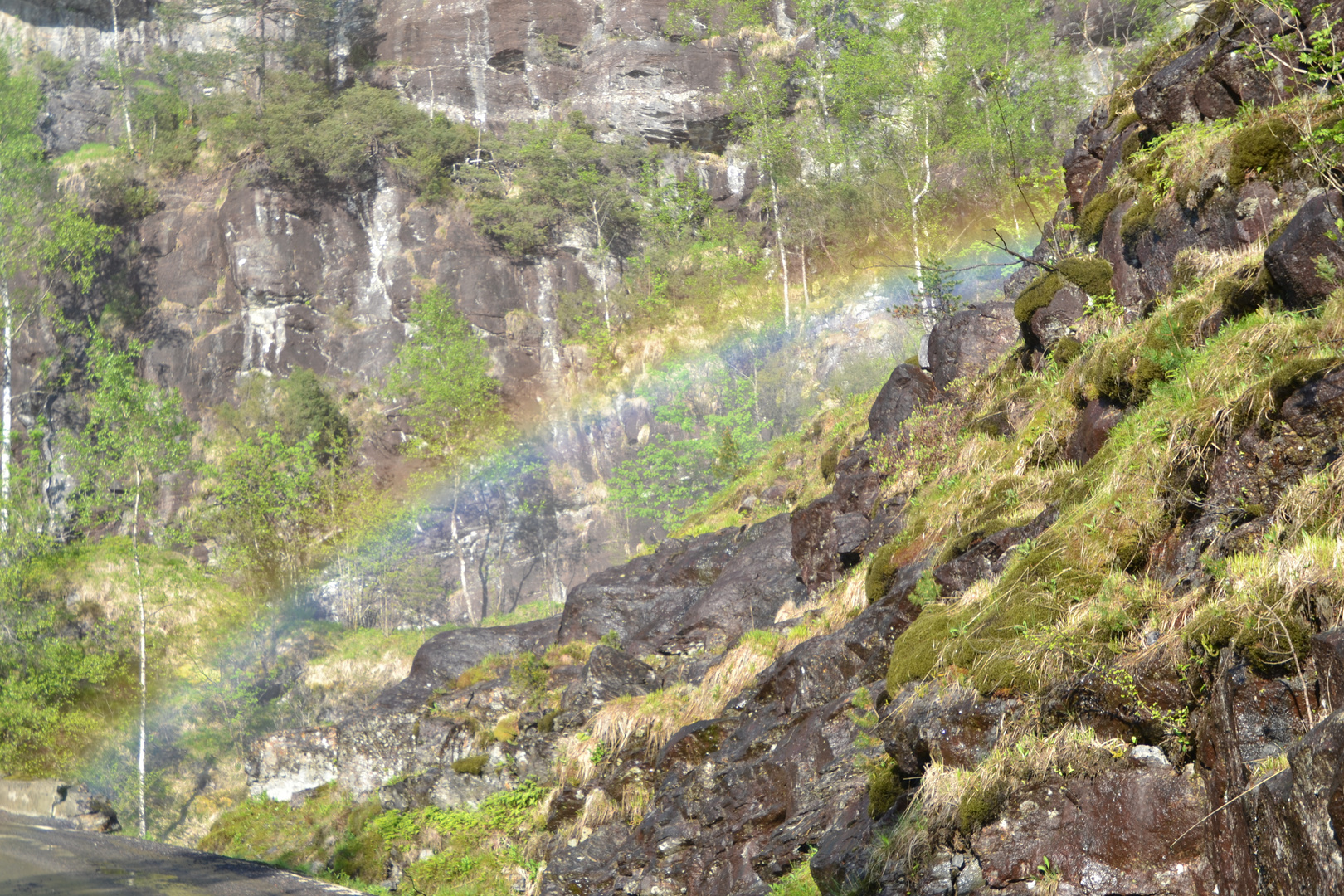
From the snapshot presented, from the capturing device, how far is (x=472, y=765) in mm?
15602

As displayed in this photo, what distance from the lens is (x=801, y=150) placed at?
41.6 meters

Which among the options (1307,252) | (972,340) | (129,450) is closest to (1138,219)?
(972,340)

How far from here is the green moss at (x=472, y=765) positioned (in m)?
15.5

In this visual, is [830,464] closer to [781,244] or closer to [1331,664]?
[1331,664]

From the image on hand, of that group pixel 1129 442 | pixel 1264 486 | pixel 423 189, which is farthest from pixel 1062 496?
pixel 423 189

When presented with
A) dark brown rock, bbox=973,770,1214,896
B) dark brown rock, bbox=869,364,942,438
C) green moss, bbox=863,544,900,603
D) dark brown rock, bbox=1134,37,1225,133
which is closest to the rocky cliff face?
dark brown rock, bbox=869,364,942,438

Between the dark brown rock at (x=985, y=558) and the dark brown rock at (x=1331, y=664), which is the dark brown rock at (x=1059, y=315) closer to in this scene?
the dark brown rock at (x=985, y=558)

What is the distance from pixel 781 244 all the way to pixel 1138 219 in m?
29.1

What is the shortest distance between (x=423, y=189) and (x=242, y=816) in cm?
3251

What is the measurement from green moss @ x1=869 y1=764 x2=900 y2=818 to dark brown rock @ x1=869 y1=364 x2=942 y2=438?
7.86 m

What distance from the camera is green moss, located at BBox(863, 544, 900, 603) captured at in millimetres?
10398

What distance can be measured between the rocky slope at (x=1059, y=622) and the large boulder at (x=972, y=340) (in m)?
0.06

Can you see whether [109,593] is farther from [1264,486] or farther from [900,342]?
[1264,486]

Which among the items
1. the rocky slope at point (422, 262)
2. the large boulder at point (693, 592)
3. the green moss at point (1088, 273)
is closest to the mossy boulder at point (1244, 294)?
the green moss at point (1088, 273)
